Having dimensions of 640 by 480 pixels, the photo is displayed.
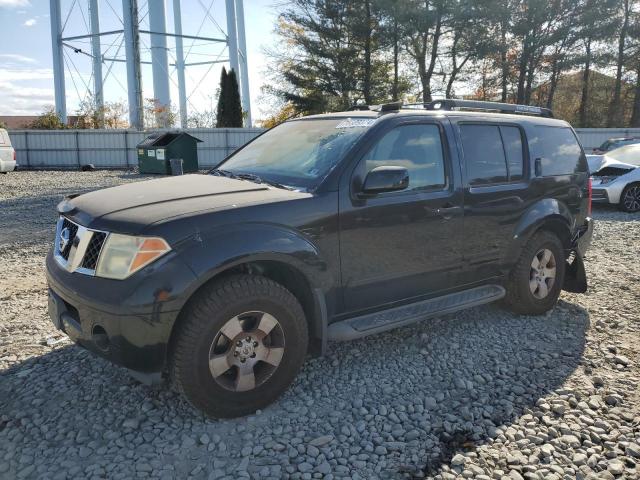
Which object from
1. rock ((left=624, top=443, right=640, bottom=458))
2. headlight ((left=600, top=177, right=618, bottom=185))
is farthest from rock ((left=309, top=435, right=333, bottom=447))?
headlight ((left=600, top=177, right=618, bottom=185))

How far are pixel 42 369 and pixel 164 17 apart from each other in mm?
29596

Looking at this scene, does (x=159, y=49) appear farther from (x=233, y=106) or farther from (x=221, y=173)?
(x=221, y=173)

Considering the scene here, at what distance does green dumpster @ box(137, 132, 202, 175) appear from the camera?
2055 cm

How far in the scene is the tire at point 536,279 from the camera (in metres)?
4.74

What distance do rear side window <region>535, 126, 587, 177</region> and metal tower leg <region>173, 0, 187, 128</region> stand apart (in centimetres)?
3339

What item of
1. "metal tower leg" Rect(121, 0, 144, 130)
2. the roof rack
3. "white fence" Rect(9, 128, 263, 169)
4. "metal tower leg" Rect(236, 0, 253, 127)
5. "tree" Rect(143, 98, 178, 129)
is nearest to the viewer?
the roof rack

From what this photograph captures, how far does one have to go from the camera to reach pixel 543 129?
5.03m

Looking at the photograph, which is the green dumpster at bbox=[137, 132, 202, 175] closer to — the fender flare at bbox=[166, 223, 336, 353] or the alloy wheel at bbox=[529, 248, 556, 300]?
the alloy wheel at bbox=[529, 248, 556, 300]

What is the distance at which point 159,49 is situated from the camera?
2962 centimetres

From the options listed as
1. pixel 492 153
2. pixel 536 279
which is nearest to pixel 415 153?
pixel 492 153

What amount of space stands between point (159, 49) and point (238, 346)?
1182 inches

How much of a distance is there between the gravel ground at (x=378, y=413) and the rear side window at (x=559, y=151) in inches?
57.1

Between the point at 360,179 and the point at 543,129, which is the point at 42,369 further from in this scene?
the point at 543,129

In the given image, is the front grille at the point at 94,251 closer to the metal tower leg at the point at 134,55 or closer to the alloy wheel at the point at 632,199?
the alloy wheel at the point at 632,199
